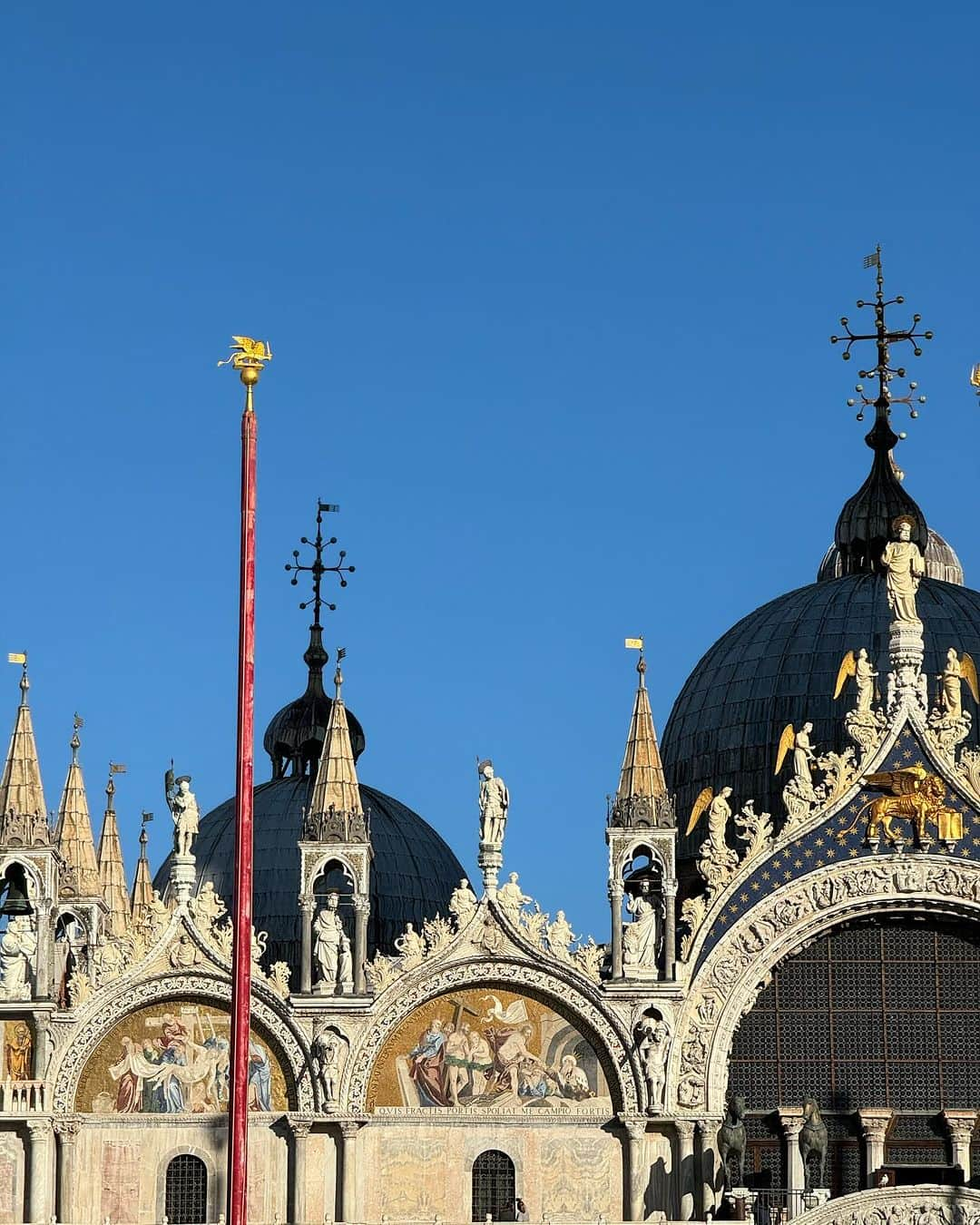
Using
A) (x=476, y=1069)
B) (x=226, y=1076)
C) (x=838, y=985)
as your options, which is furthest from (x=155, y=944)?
(x=838, y=985)

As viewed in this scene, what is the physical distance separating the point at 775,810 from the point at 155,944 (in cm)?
1169

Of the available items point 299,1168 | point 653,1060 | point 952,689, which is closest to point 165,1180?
point 299,1168

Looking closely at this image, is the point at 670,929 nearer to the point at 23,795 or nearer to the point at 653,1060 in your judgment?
the point at 653,1060

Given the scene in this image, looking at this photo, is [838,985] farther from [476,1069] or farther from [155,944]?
[155,944]

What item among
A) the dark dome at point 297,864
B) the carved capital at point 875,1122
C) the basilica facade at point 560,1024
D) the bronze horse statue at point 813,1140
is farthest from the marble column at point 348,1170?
the dark dome at point 297,864

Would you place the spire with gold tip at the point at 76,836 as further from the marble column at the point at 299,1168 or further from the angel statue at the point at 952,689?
the angel statue at the point at 952,689

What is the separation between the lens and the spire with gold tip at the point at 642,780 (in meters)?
48.6

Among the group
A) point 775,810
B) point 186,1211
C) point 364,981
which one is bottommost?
point 186,1211

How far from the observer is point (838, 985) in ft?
161

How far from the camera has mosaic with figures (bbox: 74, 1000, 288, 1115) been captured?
158ft

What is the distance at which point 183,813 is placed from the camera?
49250mm

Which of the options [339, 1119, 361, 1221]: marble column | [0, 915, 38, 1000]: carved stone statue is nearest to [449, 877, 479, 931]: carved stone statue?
[339, 1119, 361, 1221]: marble column

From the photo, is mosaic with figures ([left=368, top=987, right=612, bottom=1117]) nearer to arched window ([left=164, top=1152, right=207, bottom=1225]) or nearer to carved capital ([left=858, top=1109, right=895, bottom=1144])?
arched window ([left=164, top=1152, right=207, bottom=1225])

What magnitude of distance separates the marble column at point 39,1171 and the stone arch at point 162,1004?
1.39 feet
